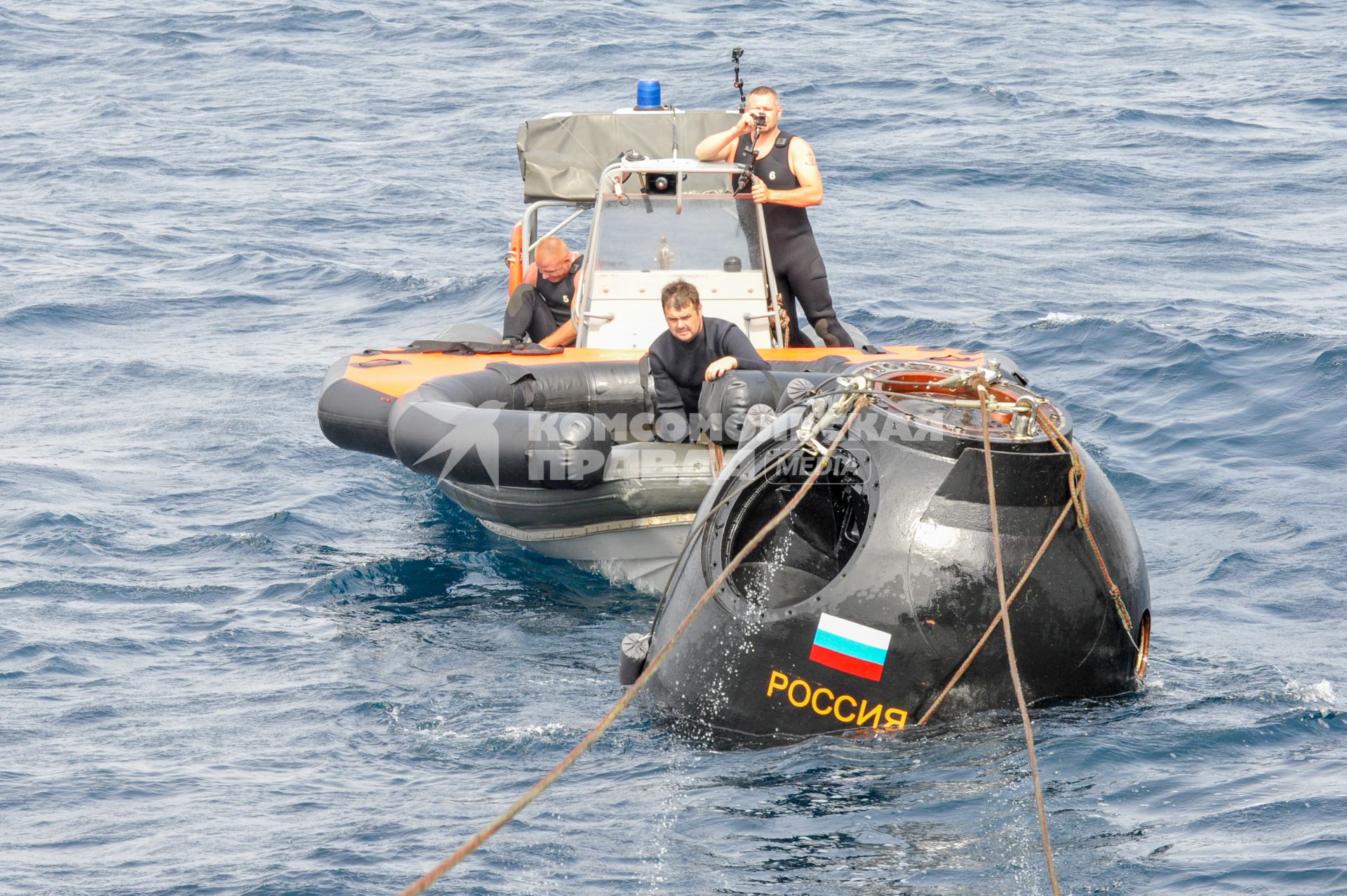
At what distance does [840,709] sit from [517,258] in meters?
6.10

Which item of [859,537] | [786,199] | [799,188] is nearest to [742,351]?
[786,199]

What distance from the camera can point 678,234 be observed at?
8797 mm

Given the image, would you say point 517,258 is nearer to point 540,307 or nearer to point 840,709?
point 540,307

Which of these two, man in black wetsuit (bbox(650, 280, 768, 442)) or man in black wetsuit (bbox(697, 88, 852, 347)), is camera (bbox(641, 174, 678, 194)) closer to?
man in black wetsuit (bbox(697, 88, 852, 347))

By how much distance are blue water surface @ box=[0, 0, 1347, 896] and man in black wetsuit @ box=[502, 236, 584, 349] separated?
3.91 ft

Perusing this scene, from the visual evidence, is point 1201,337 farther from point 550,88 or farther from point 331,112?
point 331,112

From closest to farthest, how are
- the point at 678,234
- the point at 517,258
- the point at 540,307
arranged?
the point at 678,234, the point at 540,307, the point at 517,258

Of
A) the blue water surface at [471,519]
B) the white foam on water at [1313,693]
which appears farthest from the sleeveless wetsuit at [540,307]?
the white foam on water at [1313,693]

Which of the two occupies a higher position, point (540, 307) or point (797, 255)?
point (797, 255)

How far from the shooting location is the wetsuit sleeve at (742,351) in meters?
7.09

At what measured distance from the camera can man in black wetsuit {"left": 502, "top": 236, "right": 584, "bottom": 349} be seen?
912 cm

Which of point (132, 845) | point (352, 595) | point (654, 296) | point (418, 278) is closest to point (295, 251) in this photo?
point (418, 278)

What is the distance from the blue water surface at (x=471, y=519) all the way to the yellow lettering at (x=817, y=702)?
12 centimetres

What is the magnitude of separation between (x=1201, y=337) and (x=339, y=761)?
310 inches
